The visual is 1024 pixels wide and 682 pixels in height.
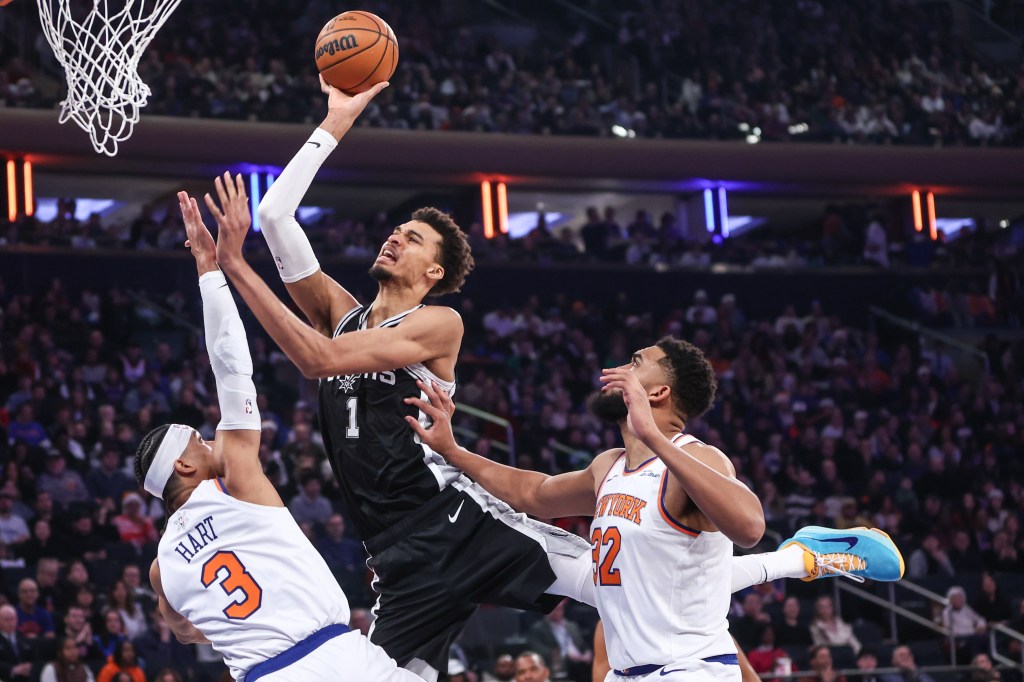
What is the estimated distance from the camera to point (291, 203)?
5098 millimetres

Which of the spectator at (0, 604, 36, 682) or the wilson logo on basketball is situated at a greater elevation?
the wilson logo on basketball

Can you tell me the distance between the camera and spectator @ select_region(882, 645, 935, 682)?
1182 centimetres

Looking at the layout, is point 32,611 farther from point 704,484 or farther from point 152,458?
point 704,484

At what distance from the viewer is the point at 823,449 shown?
17672 millimetres

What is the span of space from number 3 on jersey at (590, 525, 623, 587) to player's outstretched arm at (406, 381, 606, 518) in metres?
0.39

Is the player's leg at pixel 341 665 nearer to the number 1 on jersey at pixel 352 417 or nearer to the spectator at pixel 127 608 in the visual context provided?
the number 1 on jersey at pixel 352 417

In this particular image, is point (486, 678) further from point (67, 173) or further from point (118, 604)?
point (67, 173)

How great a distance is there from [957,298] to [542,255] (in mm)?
7147

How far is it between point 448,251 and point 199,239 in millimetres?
1189

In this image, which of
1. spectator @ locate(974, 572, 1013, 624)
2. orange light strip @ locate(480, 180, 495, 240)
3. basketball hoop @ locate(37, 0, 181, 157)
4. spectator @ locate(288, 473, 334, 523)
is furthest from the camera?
orange light strip @ locate(480, 180, 495, 240)

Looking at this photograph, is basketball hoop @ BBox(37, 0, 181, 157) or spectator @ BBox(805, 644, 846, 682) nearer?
basketball hoop @ BBox(37, 0, 181, 157)

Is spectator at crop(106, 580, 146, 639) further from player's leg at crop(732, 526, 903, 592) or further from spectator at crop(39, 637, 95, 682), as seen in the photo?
player's leg at crop(732, 526, 903, 592)

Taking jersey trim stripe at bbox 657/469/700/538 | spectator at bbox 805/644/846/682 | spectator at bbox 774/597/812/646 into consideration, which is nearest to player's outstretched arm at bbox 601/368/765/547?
jersey trim stripe at bbox 657/469/700/538

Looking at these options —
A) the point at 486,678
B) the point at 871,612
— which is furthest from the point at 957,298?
the point at 486,678
